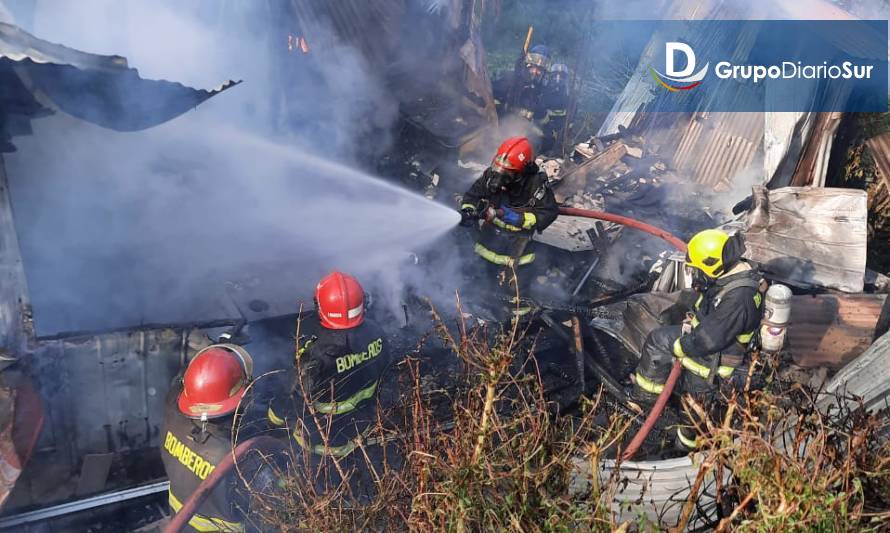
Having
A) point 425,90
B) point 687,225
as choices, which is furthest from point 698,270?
point 425,90

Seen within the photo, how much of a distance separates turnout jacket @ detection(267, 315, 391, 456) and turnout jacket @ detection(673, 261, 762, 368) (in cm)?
239

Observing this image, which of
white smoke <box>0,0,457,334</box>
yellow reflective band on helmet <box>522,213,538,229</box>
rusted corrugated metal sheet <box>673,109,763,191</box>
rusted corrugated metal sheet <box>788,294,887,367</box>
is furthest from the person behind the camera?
rusted corrugated metal sheet <box>673,109,763,191</box>

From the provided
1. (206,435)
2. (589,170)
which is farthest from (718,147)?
(206,435)

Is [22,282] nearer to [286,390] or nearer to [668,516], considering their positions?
[286,390]

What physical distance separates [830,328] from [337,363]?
205 inches

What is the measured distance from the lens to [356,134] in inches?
414

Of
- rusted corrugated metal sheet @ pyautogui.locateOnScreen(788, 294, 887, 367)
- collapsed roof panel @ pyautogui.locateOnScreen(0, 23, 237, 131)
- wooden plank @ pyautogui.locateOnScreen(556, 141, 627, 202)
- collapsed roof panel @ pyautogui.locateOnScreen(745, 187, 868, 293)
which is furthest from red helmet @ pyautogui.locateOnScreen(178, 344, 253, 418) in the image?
wooden plank @ pyautogui.locateOnScreen(556, 141, 627, 202)

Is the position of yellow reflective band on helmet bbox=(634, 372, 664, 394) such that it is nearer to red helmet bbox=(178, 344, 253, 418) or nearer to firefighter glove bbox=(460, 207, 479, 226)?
firefighter glove bbox=(460, 207, 479, 226)

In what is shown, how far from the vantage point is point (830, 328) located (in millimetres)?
6586

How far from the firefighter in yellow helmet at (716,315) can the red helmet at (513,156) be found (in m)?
2.01

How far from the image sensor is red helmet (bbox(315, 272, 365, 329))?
4.14 m

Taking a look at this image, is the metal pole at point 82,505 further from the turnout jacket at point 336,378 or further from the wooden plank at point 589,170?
the wooden plank at point 589,170

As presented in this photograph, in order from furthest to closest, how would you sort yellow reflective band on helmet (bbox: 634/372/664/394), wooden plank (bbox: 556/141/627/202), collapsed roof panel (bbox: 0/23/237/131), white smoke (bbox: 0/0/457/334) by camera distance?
1. wooden plank (bbox: 556/141/627/202)
2. yellow reflective band on helmet (bbox: 634/372/664/394)
3. white smoke (bbox: 0/0/457/334)
4. collapsed roof panel (bbox: 0/23/237/131)

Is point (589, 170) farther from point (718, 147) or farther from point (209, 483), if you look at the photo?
point (209, 483)
